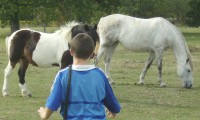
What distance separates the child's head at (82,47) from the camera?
12.9ft

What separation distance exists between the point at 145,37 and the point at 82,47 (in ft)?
34.9

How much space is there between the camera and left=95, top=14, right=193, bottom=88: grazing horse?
14180 mm

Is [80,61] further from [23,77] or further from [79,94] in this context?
[23,77]

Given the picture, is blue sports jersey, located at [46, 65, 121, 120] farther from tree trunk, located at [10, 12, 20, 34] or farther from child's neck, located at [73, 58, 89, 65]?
tree trunk, located at [10, 12, 20, 34]

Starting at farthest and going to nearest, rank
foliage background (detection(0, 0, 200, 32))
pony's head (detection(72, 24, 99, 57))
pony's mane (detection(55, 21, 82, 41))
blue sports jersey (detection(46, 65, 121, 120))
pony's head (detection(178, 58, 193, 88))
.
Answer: foliage background (detection(0, 0, 200, 32)), pony's head (detection(178, 58, 193, 88)), pony's mane (detection(55, 21, 82, 41)), pony's head (detection(72, 24, 99, 57)), blue sports jersey (detection(46, 65, 121, 120))

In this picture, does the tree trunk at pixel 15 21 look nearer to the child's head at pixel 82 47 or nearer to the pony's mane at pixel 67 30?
the pony's mane at pixel 67 30

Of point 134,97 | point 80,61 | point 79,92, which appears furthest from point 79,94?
point 134,97

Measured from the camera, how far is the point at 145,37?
47.4 ft

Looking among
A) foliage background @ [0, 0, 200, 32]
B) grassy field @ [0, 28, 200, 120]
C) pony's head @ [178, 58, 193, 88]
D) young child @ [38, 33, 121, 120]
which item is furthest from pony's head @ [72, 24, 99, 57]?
foliage background @ [0, 0, 200, 32]

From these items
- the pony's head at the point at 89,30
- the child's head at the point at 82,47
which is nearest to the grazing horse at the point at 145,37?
the pony's head at the point at 89,30

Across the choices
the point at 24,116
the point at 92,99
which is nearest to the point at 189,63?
the point at 24,116

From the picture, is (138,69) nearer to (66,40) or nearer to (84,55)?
(66,40)

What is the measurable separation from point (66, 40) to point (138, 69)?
8520mm

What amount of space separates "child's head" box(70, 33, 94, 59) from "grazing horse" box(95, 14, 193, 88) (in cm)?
1026
